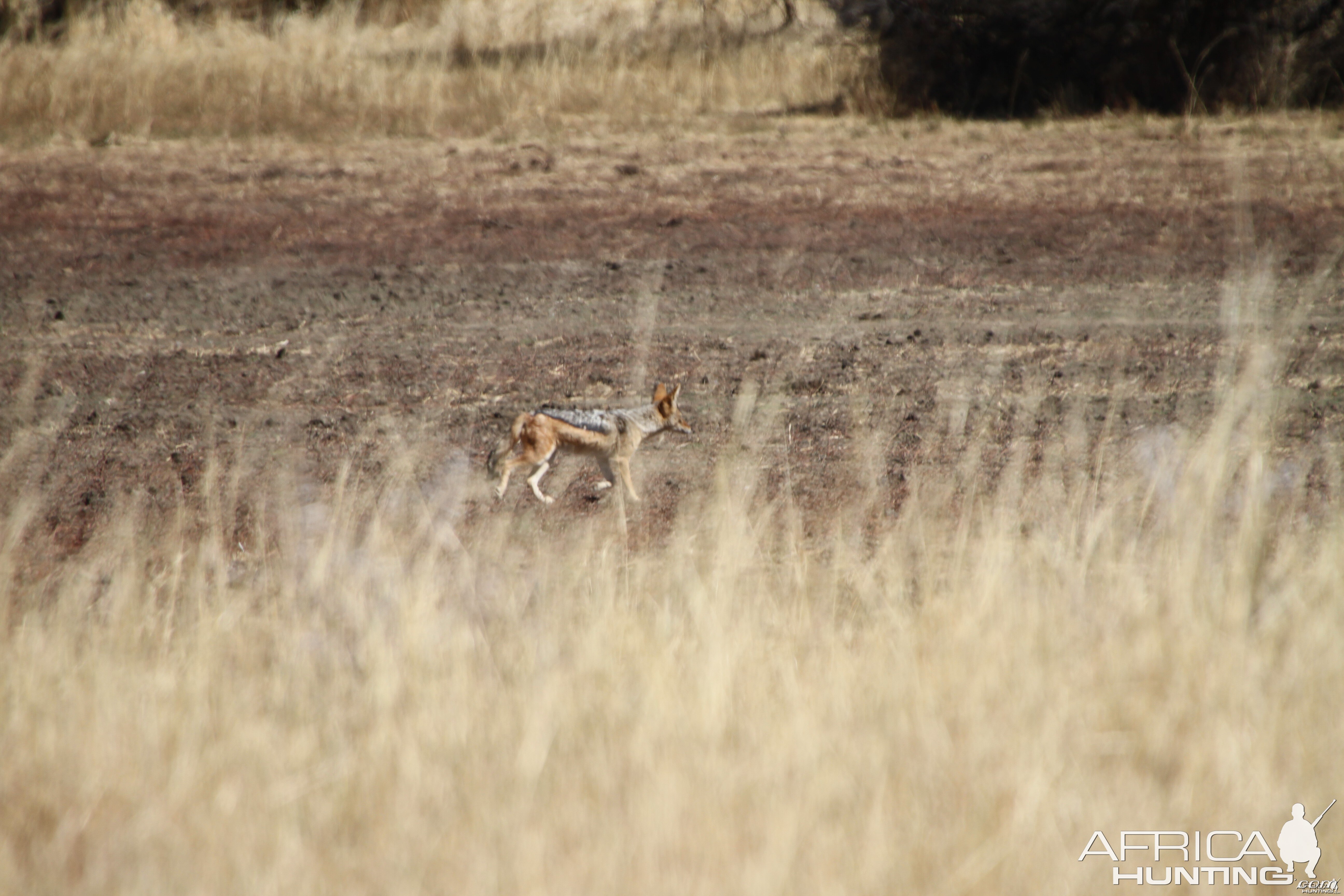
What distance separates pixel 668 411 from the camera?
5.78 metres

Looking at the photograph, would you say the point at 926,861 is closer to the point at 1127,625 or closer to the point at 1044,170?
the point at 1127,625

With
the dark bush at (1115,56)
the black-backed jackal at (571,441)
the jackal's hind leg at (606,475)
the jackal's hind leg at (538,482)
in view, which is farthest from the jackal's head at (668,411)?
the dark bush at (1115,56)

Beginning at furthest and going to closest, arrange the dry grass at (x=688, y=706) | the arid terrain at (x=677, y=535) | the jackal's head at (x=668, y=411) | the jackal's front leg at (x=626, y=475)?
the jackal's head at (x=668, y=411), the jackal's front leg at (x=626, y=475), the arid terrain at (x=677, y=535), the dry grass at (x=688, y=706)

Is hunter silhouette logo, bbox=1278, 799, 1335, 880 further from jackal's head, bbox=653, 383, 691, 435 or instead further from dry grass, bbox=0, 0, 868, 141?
dry grass, bbox=0, 0, 868, 141

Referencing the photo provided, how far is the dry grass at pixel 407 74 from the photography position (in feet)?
40.0

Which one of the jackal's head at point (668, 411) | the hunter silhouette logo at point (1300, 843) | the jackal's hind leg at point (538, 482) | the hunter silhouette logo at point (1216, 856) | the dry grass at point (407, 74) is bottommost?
the jackal's hind leg at point (538, 482)

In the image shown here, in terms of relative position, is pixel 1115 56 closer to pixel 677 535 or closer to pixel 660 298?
pixel 660 298

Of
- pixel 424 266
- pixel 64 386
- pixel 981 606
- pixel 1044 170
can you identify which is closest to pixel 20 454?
pixel 64 386

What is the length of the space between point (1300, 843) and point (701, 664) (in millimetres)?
1403

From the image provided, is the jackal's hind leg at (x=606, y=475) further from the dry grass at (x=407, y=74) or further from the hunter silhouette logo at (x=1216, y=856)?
the dry grass at (x=407, y=74)

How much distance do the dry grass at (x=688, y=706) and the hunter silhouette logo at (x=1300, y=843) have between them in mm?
34

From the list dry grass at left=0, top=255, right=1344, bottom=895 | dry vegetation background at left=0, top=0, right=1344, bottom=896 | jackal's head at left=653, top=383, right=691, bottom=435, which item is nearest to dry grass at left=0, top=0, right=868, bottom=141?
jackal's head at left=653, top=383, right=691, bottom=435

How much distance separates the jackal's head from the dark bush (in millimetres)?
8199

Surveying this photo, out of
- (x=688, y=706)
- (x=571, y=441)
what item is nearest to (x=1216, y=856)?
(x=688, y=706)
